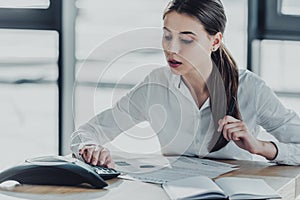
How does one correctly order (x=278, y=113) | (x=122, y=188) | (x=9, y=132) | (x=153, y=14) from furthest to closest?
(x=9, y=132), (x=153, y=14), (x=278, y=113), (x=122, y=188)

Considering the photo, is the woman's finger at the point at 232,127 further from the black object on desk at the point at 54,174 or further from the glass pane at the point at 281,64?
the glass pane at the point at 281,64

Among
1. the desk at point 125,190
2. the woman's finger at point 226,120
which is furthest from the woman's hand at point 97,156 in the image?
the woman's finger at point 226,120

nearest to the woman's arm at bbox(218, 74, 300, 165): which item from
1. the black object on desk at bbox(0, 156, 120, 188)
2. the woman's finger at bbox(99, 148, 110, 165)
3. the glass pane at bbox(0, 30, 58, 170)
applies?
the woman's finger at bbox(99, 148, 110, 165)

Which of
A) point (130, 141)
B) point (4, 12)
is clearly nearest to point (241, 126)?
point (130, 141)

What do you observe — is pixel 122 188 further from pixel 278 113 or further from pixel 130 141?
pixel 278 113

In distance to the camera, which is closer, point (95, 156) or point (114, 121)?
point (95, 156)

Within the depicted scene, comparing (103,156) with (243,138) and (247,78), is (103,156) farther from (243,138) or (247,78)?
(247,78)

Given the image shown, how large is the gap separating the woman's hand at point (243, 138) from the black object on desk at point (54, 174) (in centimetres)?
45

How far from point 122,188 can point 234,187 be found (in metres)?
0.27

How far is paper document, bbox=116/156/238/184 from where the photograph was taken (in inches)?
68.6

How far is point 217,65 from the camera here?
2.05 meters

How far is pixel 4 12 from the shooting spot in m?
3.12

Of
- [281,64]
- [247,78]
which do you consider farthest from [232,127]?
[281,64]

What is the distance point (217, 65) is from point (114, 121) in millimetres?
352
